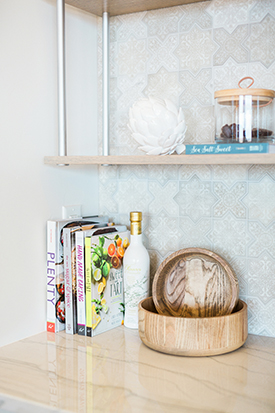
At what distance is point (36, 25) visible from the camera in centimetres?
114

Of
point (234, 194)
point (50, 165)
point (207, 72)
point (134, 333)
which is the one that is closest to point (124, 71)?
point (207, 72)

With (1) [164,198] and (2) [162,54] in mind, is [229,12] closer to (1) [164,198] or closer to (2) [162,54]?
(2) [162,54]

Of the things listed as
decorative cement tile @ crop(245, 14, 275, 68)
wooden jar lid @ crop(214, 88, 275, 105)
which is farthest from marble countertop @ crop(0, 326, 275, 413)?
decorative cement tile @ crop(245, 14, 275, 68)

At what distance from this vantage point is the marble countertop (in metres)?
0.83

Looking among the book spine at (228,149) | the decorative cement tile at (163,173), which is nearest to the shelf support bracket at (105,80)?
the decorative cement tile at (163,173)

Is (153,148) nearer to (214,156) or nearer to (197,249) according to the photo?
(214,156)

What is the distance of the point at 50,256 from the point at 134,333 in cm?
30

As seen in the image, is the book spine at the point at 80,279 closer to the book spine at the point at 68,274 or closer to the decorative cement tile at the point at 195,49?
the book spine at the point at 68,274

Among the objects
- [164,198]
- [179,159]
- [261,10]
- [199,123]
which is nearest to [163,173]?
[164,198]

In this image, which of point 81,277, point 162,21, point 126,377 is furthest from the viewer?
point 162,21

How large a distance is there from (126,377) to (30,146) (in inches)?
23.3

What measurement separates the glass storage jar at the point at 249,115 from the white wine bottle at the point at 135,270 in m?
0.35

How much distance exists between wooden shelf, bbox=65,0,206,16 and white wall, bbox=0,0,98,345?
4 cm

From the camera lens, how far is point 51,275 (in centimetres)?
119
